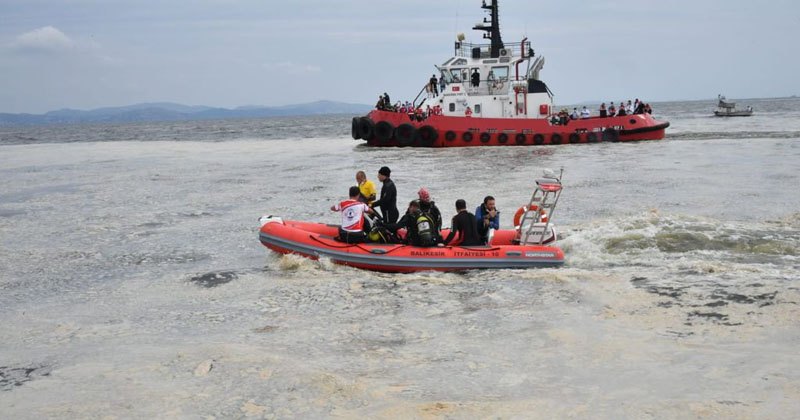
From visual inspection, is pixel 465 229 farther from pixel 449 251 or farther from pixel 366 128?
pixel 366 128

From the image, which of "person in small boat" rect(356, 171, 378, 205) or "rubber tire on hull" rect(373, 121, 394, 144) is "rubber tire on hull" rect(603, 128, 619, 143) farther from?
"person in small boat" rect(356, 171, 378, 205)

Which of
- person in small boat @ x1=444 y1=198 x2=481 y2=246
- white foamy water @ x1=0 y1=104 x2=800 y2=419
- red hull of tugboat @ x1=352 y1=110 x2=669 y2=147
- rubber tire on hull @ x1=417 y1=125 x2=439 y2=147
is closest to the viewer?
white foamy water @ x1=0 y1=104 x2=800 y2=419

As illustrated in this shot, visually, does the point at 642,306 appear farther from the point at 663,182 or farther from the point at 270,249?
the point at 663,182

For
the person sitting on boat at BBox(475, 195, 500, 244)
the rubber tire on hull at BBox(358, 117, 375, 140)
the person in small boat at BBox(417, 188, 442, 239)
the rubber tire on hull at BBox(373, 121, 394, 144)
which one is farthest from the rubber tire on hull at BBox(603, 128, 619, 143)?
the person in small boat at BBox(417, 188, 442, 239)

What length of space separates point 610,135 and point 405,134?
883 centimetres

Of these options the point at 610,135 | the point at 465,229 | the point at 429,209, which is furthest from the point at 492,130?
the point at 429,209

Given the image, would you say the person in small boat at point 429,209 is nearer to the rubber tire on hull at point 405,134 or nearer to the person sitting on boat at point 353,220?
the person sitting on boat at point 353,220

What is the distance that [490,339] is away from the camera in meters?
6.41

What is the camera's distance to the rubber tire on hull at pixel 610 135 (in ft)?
97.0

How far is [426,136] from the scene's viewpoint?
2875 centimetres

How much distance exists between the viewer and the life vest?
9055 mm

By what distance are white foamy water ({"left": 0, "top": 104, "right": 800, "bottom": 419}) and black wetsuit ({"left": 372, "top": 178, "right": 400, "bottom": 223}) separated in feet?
3.85

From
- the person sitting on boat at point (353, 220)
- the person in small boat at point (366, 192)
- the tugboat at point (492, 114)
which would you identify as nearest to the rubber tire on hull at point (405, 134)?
the tugboat at point (492, 114)

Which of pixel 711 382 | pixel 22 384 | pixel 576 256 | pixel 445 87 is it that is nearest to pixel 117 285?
pixel 22 384
